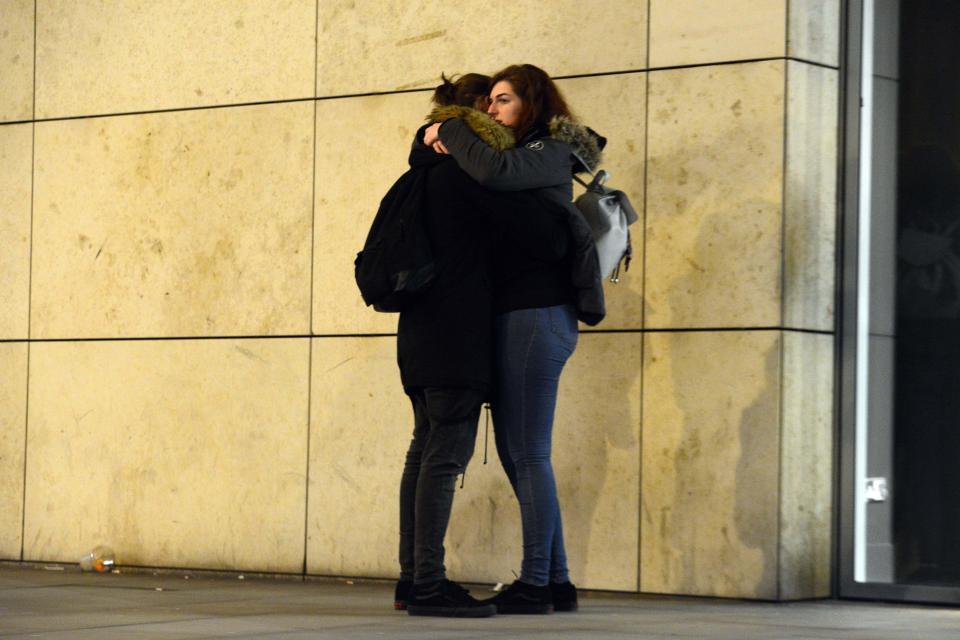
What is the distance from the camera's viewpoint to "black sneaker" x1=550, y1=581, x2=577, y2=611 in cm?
643

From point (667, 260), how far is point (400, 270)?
161 cm

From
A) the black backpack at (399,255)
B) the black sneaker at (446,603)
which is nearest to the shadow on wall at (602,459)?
the black sneaker at (446,603)

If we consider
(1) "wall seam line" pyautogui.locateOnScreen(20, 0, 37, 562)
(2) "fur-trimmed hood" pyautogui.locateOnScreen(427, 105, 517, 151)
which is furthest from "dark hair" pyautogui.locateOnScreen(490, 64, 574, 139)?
(1) "wall seam line" pyautogui.locateOnScreen(20, 0, 37, 562)

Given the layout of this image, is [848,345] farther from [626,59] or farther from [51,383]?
[51,383]

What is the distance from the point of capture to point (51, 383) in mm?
8703

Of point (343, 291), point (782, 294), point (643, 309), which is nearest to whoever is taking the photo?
point (782, 294)

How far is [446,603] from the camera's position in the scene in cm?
604

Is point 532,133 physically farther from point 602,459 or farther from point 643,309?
point 602,459

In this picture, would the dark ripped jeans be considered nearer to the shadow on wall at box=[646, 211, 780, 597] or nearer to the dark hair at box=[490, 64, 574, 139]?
the dark hair at box=[490, 64, 574, 139]

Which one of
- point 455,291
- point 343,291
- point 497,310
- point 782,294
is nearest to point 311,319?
point 343,291

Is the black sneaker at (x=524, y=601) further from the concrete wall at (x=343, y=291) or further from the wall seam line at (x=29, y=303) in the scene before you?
the wall seam line at (x=29, y=303)

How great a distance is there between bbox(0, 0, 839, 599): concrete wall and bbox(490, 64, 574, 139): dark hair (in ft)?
3.15

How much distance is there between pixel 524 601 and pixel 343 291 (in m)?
2.25

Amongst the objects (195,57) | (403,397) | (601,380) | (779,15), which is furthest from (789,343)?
(195,57)
